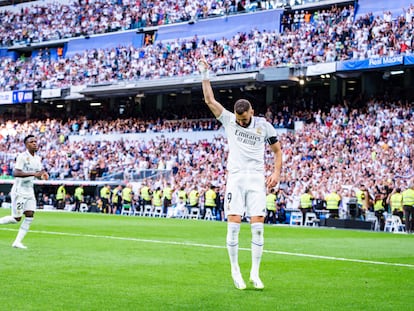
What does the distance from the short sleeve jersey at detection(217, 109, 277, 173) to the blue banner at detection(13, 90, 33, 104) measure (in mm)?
51989

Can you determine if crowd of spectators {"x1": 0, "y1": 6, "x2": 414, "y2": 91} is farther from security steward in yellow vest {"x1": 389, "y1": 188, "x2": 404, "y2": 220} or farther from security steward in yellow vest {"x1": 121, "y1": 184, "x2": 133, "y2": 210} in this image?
security steward in yellow vest {"x1": 389, "y1": 188, "x2": 404, "y2": 220}

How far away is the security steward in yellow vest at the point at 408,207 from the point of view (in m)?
27.8

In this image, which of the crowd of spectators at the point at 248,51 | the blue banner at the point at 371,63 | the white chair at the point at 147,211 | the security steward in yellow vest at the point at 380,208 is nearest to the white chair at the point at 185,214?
the white chair at the point at 147,211

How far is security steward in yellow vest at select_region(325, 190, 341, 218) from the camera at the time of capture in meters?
32.8

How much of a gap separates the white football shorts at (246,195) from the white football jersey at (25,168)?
644 cm

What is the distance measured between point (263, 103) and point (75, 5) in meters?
23.9

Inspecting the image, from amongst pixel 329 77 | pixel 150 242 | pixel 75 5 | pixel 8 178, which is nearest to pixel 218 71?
pixel 329 77

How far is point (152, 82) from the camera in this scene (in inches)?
1992

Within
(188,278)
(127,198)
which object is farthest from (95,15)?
(188,278)

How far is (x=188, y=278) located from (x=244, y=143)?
7.06ft

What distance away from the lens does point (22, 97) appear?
60.0 m

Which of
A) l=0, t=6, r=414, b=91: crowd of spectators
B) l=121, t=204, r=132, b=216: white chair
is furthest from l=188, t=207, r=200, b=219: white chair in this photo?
l=0, t=6, r=414, b=91: crowd of spectators

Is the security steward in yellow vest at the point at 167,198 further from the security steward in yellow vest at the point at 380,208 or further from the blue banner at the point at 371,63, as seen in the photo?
the security steward in yellow vest at the point at 380,208

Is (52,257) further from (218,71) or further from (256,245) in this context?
(218,71)
